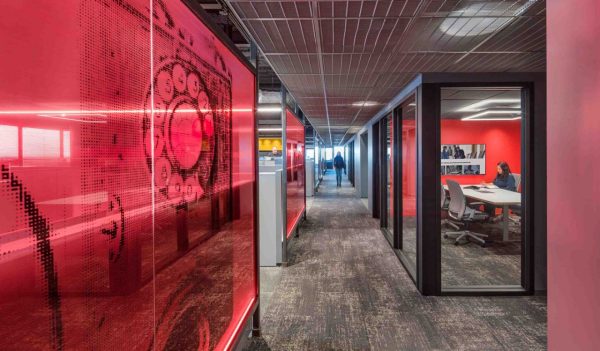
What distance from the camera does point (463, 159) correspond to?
30.1 feet

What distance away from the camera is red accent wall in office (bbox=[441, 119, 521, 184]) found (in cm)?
897

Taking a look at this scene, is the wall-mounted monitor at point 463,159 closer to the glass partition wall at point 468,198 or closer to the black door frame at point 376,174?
the glass partition wall at point 468,198

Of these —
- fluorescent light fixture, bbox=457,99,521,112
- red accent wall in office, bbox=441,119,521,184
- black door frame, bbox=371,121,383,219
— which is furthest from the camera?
red accent wall in office, bbox=441,119,521,184

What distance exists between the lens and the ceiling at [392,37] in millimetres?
2297

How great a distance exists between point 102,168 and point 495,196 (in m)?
6.29

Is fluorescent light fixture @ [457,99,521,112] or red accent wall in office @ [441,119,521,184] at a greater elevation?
fluorescent light fixture @ [457,99,521,112]

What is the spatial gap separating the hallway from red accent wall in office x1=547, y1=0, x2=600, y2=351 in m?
1.31

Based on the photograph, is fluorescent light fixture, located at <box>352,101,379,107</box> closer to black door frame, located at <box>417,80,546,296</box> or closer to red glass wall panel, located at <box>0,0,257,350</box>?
black door frame, located at <box>417,80,546,296</box>

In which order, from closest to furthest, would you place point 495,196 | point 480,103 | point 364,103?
point 495,196, point 364,103, point 480,103

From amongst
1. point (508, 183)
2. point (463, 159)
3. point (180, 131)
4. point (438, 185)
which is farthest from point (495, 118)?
point (180, 131)

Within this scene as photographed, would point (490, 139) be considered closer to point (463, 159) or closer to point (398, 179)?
point (463, 159)

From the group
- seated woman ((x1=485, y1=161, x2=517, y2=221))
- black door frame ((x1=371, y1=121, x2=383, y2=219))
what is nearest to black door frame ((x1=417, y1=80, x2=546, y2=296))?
seated woman ((x1=485, y1=161, x2=517, y2=221))

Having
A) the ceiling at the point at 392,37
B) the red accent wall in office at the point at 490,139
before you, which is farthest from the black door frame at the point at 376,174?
the ceiling at the point at 392,37

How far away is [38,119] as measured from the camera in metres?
0.75
